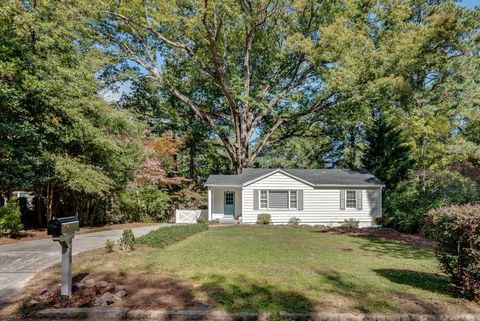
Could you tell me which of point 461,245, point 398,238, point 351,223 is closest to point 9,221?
point 461,245

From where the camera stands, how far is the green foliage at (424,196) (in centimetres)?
1481

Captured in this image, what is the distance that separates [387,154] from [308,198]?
23.0ft

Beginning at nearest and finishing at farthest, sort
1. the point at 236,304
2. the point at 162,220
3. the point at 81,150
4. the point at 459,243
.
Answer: the point at 236,304, the point at 459,243, the point at 81,150, the point at 162,220

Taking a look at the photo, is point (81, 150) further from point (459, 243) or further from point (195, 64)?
point (459, 243)

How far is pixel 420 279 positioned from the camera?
6.57 m

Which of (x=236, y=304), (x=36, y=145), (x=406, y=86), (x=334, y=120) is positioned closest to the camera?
(x=236, y=304)

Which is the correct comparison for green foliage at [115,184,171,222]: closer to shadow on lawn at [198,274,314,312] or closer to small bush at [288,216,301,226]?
small bush at [288,216,301,226]

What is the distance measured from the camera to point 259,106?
2261 centimetres

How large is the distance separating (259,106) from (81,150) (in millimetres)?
12303

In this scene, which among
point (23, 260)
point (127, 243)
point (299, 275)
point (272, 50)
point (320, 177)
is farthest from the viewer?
point (272, 50)

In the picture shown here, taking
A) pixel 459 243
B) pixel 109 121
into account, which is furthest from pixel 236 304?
pixel 109 121

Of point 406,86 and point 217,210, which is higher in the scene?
point 406,86

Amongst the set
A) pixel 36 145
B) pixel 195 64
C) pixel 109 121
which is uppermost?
pixel 195 64

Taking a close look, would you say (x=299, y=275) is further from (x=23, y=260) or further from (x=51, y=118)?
(x=51, y=118)
